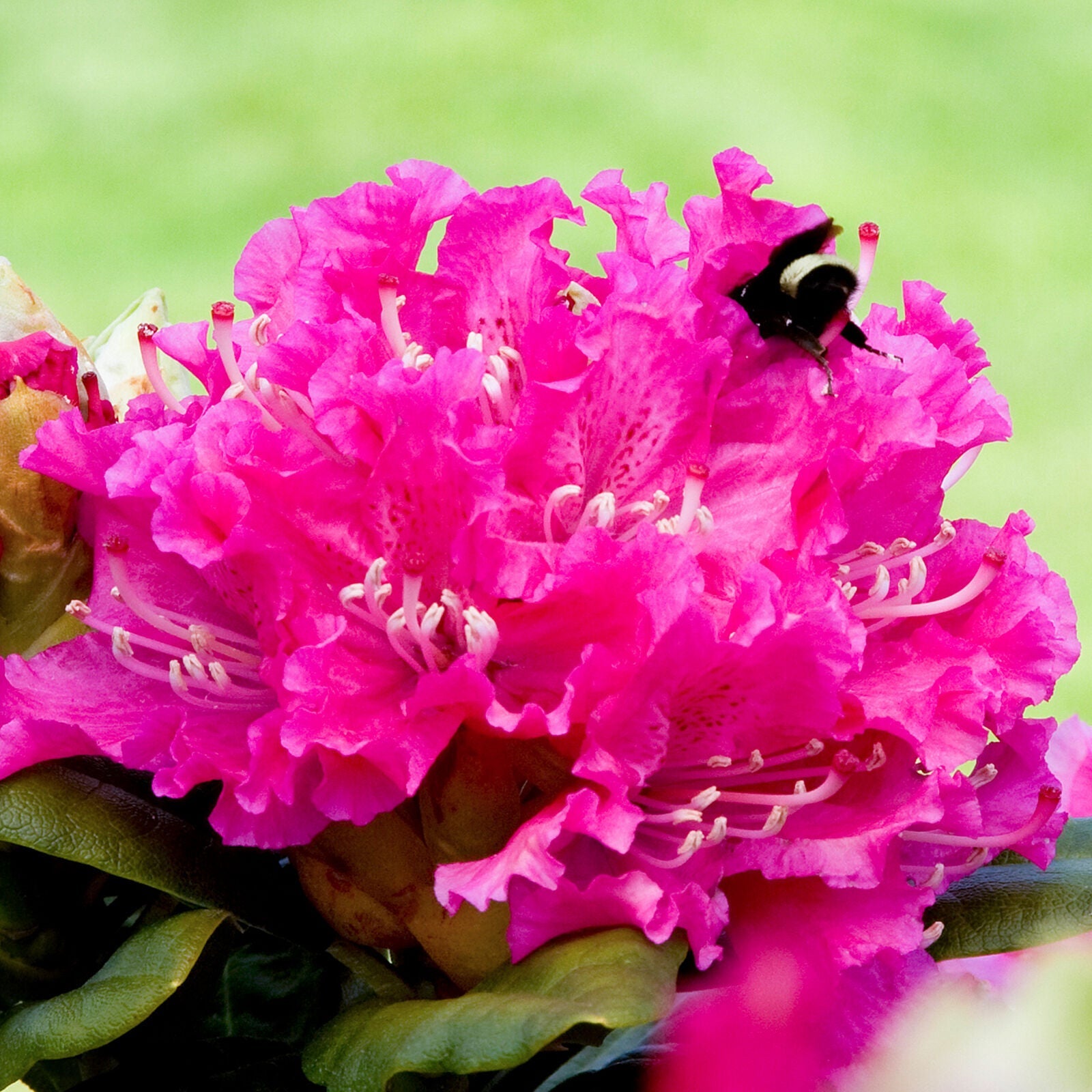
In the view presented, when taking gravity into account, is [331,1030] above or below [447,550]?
below

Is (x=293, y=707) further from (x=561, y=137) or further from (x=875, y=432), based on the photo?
(x=561, y=137)

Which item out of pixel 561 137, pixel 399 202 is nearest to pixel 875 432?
Answer: pixel 399 202

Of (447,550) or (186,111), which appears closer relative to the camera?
(447,550)

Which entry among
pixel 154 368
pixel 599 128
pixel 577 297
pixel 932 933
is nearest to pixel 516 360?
pixel 577 297

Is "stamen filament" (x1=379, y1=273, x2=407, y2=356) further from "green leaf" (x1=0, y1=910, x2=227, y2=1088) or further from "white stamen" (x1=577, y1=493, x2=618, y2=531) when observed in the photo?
"green leaf" (x1=0, y1=910, x2=227, y2=1088)

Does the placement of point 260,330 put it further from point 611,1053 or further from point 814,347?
point 611,1053

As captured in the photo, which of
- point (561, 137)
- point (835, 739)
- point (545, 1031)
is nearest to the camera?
point (545, 1031)
